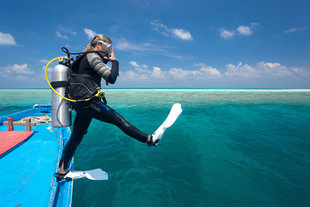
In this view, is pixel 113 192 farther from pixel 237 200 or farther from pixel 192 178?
pixel 237 200

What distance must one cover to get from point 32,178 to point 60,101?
6.05ft

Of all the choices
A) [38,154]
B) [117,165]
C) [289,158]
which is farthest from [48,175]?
[289,158]

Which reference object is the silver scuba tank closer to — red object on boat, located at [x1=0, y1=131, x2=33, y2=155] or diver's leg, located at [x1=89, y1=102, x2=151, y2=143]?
diver's leg, located at [x1=89, y1=102, x2=151, y2=143]

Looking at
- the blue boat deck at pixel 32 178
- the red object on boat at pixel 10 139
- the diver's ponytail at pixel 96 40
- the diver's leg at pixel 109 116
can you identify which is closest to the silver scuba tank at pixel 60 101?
the diver's ponytail at pixel 96 40

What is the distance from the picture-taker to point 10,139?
556cm

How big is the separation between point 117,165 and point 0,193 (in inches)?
128

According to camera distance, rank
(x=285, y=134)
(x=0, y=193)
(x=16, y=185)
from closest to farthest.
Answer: (x=0, y=193) → (x=16, y=185) → (x=285, y=134)

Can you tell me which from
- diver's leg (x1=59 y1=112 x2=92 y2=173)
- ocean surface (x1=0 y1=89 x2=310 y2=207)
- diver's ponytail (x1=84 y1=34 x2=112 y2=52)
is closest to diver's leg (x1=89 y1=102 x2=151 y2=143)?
diver's leg (x1=59 y1=112 x2=92 y2=173)

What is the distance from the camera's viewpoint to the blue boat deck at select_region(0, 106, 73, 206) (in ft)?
9.12

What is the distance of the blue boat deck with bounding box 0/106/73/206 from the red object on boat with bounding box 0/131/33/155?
0.15 m

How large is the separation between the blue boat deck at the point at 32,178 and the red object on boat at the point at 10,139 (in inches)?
6.0

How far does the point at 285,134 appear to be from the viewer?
9.33 metres

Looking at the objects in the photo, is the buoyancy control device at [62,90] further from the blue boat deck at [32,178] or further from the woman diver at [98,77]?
the blue boat deck at [32,178]

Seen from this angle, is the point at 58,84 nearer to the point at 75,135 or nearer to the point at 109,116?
the point at 75,135
